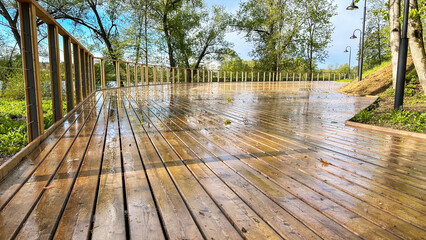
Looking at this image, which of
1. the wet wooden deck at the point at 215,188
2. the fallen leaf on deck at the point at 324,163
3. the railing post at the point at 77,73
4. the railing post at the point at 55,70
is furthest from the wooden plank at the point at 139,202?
the railing post at the point at 77,73

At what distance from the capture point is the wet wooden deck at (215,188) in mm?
1224

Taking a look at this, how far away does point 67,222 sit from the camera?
1.24 m

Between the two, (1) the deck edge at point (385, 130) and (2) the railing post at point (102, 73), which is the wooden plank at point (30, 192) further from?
(2) the railing post at point (102, 73)

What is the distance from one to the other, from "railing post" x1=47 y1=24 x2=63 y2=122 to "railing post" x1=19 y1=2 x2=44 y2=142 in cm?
93

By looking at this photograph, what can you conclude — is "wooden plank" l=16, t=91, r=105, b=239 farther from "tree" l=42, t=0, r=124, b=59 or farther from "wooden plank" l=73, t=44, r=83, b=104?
"tree" l=42, t=0, r=124, b=59

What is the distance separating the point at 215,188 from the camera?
1657 millimetres

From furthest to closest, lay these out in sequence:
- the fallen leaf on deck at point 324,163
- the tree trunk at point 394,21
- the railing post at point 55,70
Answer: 1. the tree trunk at point 394,21
2. the railing post at point 55,70
3. the fallen leaf on deck at point 324,163

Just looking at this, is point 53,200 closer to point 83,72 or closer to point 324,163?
point 324,163

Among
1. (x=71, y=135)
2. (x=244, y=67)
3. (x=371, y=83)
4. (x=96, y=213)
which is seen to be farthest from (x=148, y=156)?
(x=244, y=67)

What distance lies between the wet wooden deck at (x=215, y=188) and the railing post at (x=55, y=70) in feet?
2.39

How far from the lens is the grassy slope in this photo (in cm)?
378

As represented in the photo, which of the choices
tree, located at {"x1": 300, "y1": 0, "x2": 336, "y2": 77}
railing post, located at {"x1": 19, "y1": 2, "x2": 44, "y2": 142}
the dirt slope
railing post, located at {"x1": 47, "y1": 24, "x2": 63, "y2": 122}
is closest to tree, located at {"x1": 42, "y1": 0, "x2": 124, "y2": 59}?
tree, located at {"x1": 300, "y1": 0, "x2": 336, "y2": 77}

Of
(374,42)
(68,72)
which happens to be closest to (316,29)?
(374,42)

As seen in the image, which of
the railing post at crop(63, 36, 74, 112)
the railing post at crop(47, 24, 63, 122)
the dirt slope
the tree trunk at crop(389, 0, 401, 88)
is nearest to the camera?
the railing post at crop(47, 24, 63, 122)
